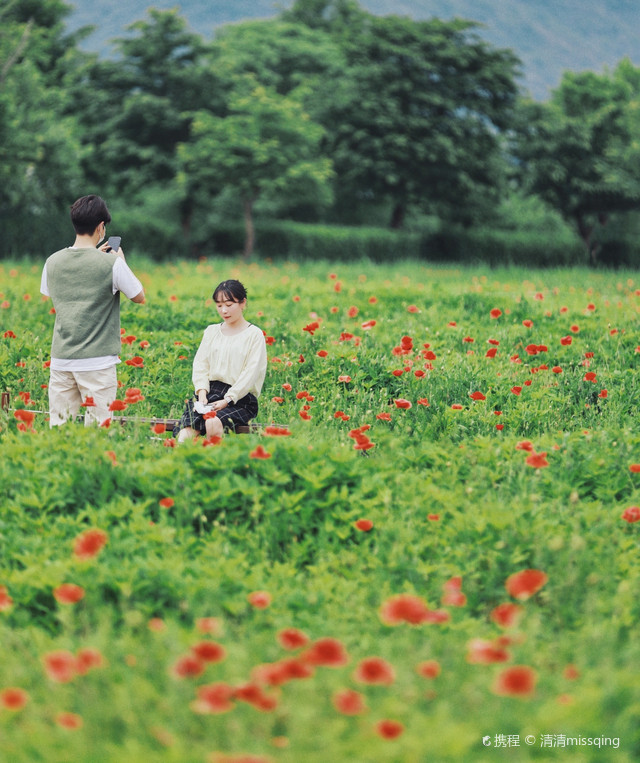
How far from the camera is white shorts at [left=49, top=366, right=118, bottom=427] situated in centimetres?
506

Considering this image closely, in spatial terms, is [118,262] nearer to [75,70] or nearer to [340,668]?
[340,668]

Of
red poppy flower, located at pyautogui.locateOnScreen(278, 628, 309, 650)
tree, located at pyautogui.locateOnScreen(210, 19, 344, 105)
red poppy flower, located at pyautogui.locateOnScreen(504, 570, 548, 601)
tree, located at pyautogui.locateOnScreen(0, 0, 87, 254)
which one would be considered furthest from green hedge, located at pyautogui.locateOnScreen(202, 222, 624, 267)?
red poppy flower, located at pyautogui.locateOnScreen(278, 628, 309, 650)

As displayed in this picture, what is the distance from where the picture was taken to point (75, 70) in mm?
30453

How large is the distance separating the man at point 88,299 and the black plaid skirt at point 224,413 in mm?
553

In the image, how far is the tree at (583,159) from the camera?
32.0m

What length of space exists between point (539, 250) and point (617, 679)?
3305 cm

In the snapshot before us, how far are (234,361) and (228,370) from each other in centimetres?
8

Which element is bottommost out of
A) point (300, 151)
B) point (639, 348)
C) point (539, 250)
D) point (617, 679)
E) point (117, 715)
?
point (117, 715)

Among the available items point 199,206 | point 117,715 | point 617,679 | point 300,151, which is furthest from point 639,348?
point 199,206

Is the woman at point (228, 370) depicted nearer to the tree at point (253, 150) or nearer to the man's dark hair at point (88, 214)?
the man's dark hair at point (88, 214)

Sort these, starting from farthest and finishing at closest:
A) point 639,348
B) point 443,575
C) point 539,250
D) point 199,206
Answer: point 539,250 < point 199,206 < point 639,348 < point 443,575

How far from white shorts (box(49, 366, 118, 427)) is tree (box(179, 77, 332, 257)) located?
20.3 meters

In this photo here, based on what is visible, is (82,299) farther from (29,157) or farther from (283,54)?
(283,54)

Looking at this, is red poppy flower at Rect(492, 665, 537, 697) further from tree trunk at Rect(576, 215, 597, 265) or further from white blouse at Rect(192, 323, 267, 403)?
tree trunk at Rect(576, 215, 597, 265)
